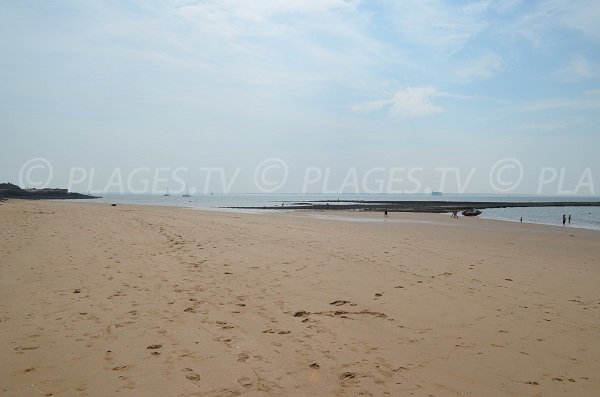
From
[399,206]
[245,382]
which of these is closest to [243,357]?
[245,382]

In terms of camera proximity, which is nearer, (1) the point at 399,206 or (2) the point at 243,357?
(2) the point at 243,357

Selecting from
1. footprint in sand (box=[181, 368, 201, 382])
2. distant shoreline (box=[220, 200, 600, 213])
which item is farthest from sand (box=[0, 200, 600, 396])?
distant shoreline (box=[220, 200, 600, 213])

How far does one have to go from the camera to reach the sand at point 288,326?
4.40 meters

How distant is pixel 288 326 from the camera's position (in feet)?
20.4

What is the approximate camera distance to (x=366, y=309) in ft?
23.7

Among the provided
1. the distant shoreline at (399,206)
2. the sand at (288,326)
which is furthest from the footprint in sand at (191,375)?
the distant shoreline at (399,206)

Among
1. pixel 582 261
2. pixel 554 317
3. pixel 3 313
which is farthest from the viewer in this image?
pixel 582 261

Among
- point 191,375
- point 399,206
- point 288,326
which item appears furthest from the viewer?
point 399,206

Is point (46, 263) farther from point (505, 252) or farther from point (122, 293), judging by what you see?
point (505, 252)

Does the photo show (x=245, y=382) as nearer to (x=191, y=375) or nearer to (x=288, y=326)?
(x=191, y=375)

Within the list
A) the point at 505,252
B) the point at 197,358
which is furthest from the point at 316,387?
the point at 505,252

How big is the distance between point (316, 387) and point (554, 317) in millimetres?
5273

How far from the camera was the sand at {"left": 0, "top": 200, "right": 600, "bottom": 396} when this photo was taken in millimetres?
4398

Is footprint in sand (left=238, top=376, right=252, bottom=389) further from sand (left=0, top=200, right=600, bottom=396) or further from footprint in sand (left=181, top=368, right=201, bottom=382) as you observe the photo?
footprint in sand (left=181, top=368, right=201, bottom=382)
